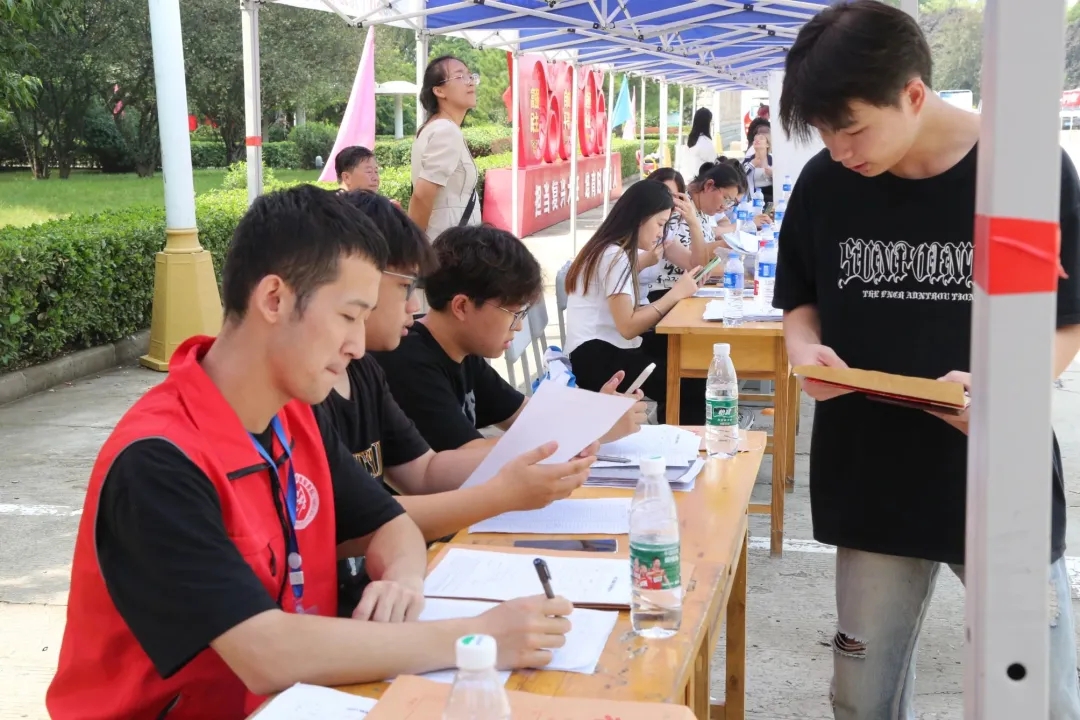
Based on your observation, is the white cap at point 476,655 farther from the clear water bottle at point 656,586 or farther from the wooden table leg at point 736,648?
the wooden table leg at point 736,648

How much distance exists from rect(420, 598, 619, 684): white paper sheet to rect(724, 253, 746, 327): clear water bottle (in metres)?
3.06

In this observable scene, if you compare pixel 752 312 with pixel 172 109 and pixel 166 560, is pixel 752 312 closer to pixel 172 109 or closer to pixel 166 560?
pixel 166 560

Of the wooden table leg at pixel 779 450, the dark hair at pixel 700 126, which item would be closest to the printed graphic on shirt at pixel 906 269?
the wooden table leg at pixel 779 450

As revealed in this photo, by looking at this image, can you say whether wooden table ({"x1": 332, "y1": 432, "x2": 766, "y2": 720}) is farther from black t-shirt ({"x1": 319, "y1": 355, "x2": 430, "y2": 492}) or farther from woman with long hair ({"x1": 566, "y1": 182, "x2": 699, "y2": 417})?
woman with long hair ({"x1": 566, "y1": 182, "x2": 699, "y2": 417})

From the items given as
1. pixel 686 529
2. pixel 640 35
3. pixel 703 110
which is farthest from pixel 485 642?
pixel 703 110

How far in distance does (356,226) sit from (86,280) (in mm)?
5945

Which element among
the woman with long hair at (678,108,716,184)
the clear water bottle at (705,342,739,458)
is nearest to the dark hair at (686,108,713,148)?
the woman with long hair at (678,108,716,184)

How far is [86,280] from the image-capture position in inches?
277

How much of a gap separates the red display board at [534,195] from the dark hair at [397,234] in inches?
442

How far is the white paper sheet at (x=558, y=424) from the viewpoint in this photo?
2.28m

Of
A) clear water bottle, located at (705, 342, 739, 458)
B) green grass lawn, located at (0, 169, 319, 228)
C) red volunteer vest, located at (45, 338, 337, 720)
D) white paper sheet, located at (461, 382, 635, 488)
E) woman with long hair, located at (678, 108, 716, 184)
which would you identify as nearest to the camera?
red volunteer vest, located at (45, 338, 337, 720)

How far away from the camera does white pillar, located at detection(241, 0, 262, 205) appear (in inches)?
291

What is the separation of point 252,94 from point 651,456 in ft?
19.0

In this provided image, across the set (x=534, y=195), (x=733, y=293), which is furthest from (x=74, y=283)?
(x=534, y=195)
